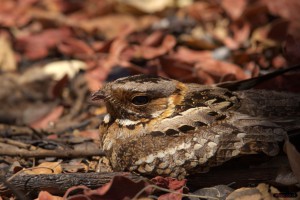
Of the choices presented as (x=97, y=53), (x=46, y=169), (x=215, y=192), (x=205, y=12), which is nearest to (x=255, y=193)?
(x=215, y=192)

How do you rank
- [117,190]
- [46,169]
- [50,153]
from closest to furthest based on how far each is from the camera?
1. [117,190]
2. [46,169]
3. [50,153]

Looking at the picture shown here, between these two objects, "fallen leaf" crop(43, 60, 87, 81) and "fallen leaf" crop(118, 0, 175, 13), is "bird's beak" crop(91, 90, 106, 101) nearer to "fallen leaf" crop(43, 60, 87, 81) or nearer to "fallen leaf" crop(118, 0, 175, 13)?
"fallen leaf" crop(43, 60, 87, 81)

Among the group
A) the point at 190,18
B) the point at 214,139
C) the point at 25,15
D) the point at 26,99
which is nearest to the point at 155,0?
the point at 190,18

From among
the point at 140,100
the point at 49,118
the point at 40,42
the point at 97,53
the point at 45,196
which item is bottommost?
the point at 45,196

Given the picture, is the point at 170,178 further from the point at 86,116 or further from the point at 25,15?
the point at 25,15

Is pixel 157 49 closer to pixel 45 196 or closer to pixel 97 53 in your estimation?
pixel 97 53

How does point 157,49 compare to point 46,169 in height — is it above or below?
above

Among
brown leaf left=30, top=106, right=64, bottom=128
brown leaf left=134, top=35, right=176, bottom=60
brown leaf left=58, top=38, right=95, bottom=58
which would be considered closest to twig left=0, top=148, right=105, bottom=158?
brown leaf left=30, top=106, right=64, bottom=128

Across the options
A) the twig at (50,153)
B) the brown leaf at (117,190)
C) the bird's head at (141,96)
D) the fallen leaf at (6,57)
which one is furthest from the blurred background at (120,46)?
the brown leaf at (117,190)
